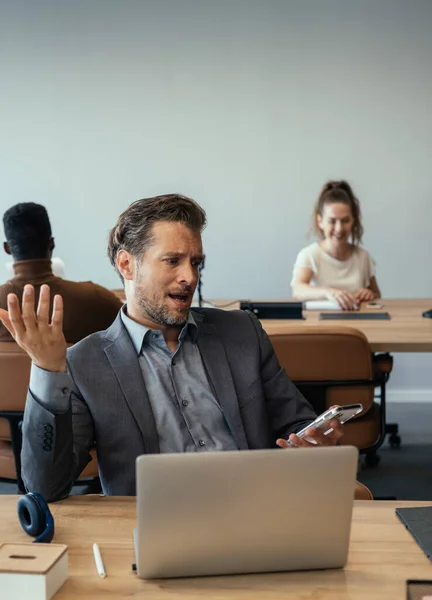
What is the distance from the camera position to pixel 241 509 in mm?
1396

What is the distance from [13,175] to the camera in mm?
6062

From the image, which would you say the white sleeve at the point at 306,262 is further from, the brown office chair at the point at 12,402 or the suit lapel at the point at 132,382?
the suit lapel at the point at 132,382

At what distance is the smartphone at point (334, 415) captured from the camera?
1781mm

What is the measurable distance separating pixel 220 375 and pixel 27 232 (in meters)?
1.37

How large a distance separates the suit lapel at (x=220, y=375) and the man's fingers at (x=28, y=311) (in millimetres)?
640

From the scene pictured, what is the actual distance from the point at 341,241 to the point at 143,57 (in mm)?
2030

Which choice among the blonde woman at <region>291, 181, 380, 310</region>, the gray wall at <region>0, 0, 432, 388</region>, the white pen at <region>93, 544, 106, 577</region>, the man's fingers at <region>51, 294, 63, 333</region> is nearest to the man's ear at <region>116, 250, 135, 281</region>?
the man's fingers at <region>51, 294, 63, 333</region>

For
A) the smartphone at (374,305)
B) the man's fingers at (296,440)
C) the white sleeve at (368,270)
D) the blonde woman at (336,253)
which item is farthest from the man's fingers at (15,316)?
the white sleeve at (368,270)

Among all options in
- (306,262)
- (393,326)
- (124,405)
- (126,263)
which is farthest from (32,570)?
(306,262)

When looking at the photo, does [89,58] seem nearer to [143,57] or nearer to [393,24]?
[143,57]

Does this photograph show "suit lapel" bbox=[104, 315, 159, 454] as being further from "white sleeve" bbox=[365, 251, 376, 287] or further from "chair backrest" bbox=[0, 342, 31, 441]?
"white sleeve" bbox=[365, 251, 376, 287]

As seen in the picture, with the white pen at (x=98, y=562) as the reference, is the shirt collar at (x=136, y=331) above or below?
above

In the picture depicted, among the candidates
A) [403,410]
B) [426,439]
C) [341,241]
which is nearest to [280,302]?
[341,241]

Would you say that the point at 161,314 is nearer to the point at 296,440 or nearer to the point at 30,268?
the point at 296,440
